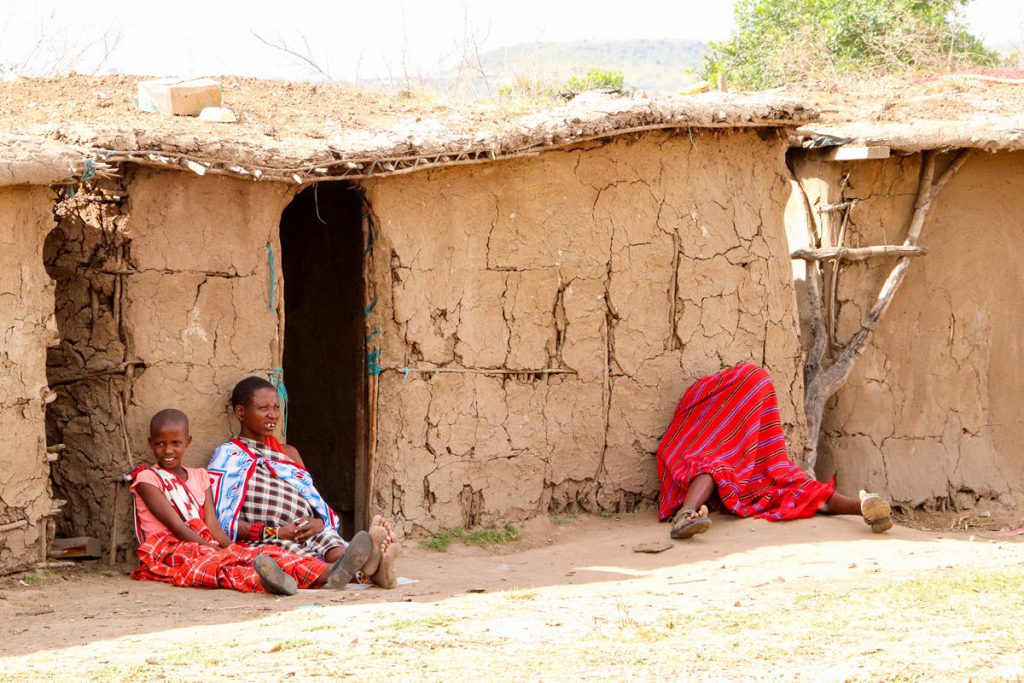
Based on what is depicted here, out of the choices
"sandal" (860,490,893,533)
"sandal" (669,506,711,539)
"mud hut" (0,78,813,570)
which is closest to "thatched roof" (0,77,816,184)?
"mud hut" (0,78,813,570)

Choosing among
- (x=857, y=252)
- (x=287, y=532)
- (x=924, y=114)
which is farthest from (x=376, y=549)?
(x=924, y=114)

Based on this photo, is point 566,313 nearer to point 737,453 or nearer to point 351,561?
point 737,453

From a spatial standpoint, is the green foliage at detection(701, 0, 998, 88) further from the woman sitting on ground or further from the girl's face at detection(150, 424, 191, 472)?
the girl's face at detection(150, 424, 191, 472)

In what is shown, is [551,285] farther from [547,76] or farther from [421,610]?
[547,76]

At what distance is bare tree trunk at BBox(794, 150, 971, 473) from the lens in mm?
8617

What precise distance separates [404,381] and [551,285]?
1.03m

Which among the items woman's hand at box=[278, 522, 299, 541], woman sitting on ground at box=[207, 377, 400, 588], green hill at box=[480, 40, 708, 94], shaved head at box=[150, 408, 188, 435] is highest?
green hill at box=[480, 40, 708, 94]

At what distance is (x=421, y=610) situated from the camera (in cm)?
522

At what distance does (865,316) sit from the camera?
8.82 metres

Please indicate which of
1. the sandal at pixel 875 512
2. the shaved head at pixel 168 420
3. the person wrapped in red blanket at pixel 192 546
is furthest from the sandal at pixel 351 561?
the sandal at pixel 875 512

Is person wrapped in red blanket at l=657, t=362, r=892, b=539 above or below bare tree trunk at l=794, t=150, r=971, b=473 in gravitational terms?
below

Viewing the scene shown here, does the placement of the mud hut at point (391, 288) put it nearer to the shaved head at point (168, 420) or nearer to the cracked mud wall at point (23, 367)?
the cracked mud wall at point (23, 367)

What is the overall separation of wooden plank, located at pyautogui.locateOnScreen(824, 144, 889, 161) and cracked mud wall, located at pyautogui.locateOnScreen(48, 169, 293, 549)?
3.78m

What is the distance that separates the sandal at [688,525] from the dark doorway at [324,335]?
2451 mm
